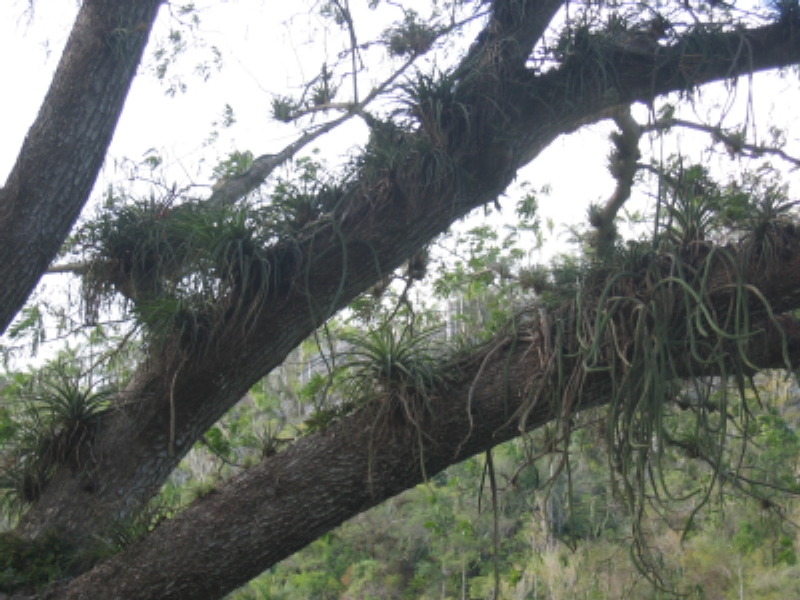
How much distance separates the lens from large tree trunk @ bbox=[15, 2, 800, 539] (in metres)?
2.95

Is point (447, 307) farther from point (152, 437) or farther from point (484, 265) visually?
point (152, 437)

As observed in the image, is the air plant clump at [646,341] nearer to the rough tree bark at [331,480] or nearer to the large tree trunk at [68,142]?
the rough tree bark at [331,480]

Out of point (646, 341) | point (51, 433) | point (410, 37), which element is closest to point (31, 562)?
point (51, 433)

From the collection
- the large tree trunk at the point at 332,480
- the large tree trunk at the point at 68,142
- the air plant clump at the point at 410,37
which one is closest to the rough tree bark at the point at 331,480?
the large tree trunk at the point at 332,480

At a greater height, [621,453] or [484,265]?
[484,265]

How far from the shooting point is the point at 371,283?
3154mm

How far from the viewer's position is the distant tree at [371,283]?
7.96 ft

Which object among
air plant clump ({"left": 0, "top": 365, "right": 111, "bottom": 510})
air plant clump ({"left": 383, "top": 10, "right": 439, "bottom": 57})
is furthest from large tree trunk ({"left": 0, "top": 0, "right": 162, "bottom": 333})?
air plant clump ({"left": 383, "top": 10, "right": 439, "bottom": 57})

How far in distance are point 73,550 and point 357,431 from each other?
121 cm

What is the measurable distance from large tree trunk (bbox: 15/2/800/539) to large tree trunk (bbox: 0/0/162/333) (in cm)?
61

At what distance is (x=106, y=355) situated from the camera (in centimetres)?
339

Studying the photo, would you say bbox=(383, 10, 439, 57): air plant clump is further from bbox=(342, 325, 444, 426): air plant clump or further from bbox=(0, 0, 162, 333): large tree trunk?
bbox=(342, 325, 444, 426): air plant clump

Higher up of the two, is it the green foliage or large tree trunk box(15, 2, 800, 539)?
large tree trunk box(15, 2, 800, 539)

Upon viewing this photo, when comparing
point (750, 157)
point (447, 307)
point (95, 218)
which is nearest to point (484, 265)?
point (447, 307)
